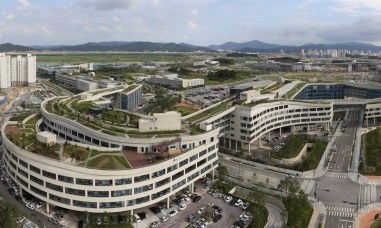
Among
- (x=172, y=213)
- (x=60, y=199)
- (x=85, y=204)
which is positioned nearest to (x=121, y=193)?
(x=85, y=204)

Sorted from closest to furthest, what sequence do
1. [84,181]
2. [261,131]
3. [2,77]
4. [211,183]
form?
[84,181]
[211,183]
[261,131]
[2,77]

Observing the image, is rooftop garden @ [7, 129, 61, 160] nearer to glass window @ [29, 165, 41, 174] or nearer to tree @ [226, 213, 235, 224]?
glass window @ [29, 165, 41, 174]

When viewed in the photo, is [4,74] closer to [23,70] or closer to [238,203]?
[23,70]

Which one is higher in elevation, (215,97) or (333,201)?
(215,97)

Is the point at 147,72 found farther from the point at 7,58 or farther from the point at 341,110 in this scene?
the point at 341,110

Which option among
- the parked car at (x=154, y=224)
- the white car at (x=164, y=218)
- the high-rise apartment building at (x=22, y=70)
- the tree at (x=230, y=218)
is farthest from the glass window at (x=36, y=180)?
the high-rise apartment building at (x=22, y=70)

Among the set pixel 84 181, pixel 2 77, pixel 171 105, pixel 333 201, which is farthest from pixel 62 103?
pixel 2 77
